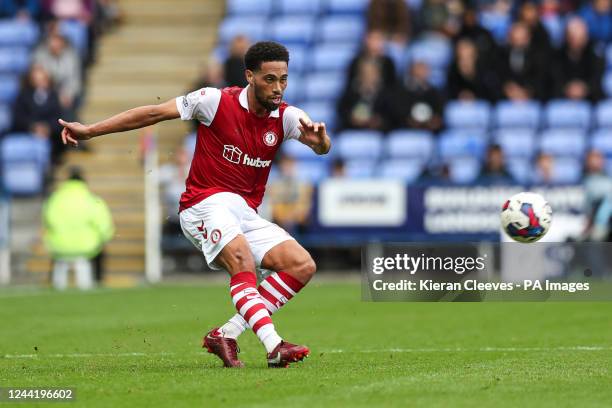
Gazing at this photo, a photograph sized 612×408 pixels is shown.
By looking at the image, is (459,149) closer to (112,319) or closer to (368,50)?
(368,50)

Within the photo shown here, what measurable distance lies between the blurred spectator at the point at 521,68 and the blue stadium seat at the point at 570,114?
578 mm

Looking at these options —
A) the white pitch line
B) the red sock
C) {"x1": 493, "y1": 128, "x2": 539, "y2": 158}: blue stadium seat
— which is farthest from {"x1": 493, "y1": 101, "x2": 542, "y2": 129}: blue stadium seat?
the red sock

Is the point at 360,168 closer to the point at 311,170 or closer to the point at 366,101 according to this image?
the point at 311,170

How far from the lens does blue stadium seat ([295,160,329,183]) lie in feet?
73.9

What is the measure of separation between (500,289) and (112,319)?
4754 millimetres

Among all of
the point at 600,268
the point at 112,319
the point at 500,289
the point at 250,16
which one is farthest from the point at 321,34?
the point at 500,289

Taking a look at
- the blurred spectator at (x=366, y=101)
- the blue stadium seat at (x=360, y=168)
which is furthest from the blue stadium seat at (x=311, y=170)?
the blurred spectator at (x=366, y=101)

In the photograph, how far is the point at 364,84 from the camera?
23.1 m

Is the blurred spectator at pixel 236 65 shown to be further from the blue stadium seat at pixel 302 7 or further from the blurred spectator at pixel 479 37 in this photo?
the blurred spectator at pixel 479 37

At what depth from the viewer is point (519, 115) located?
74.4 feet

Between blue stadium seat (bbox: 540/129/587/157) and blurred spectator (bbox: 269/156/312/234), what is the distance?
13.0 ft

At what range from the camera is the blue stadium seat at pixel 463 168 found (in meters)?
21.8

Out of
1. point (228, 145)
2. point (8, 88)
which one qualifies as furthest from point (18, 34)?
point (228, 145)

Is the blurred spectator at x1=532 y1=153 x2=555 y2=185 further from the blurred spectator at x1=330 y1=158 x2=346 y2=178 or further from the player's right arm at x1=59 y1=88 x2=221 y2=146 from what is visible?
the player's right arm at x1=59 y1=88 x2=221 y2=146
